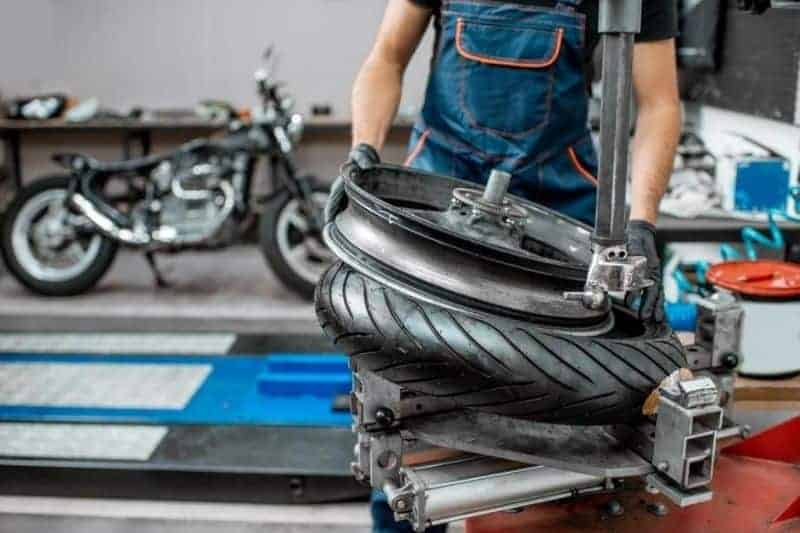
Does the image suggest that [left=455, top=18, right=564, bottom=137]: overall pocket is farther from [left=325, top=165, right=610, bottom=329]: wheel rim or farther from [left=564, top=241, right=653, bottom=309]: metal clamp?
[left=564, top=241, right=653, bottom=309]: metal clamp

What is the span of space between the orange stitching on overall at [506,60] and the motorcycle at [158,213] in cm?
236

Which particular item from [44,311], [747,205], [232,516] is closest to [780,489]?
[232,516]

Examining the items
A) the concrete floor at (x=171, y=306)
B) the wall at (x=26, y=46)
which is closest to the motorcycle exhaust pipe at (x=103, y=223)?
the concrete floor at (x=171, y=306)

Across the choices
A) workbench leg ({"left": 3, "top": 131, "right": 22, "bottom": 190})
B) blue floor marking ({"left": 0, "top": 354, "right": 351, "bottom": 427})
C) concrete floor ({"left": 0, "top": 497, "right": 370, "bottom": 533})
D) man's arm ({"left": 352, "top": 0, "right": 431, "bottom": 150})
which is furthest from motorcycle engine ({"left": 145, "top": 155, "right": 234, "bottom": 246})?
man's arm ({"left": 352, "top": 0, "right": 431, "bottom": 150})

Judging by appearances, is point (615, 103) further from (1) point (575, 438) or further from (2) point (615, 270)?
(1) point (575, 438)

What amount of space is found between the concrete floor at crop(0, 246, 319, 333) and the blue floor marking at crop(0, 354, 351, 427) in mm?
459

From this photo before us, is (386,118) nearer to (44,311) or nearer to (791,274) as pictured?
(791,274)

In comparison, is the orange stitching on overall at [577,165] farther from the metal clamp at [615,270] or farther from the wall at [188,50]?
the wall at [188,50]

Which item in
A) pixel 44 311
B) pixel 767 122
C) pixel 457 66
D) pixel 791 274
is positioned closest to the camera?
pixel 791 274

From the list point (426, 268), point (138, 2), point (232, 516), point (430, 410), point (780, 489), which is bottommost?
point (232, 516)

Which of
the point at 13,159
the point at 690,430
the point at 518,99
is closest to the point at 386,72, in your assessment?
the point at 518,99

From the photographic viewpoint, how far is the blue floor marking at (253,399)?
271cm

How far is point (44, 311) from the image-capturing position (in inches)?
149

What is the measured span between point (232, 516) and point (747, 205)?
72.8 inches
